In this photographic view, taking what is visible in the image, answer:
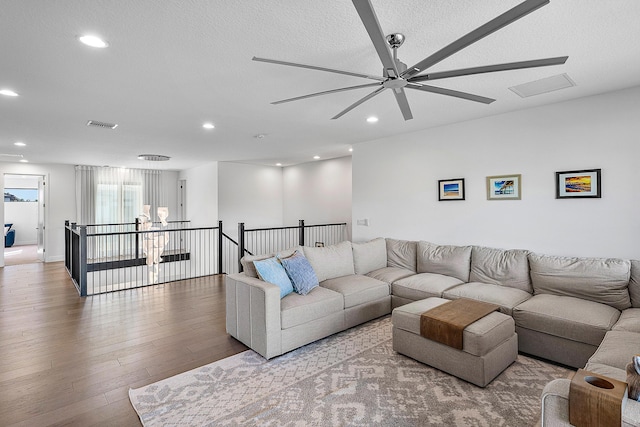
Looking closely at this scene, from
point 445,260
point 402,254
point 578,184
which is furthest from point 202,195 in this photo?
point 578,184

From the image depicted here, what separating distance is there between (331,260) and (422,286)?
1197 millimetres

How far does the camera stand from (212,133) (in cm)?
500

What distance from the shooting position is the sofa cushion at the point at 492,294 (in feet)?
10.4

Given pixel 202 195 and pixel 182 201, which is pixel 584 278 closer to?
pixel 202 195

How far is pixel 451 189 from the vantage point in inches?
182

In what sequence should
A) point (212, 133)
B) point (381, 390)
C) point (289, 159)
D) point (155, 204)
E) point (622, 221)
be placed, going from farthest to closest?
point (155, 204) → point (289, 159) → point (212, 133) → point (622, 221) → point (381, 390)

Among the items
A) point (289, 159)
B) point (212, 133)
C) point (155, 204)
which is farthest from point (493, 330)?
point (155, 204)

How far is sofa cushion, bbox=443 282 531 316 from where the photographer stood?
3176mm

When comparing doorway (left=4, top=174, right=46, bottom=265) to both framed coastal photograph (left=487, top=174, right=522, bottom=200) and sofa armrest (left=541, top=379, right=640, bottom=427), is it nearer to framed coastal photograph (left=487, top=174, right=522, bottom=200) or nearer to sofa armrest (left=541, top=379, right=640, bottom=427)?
framed coastal photograph (left=487, top=174, right=522, bottom=200)

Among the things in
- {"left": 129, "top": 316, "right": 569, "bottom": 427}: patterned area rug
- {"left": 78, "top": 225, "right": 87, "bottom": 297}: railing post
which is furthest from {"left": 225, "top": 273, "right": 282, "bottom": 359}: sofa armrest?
{"left": 78, "top": 225, "right": 87, "bottom": 297}: railing post

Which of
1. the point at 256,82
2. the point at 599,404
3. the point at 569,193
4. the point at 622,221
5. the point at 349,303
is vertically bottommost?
the point at 349,303

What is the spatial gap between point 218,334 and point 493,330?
2.79 m

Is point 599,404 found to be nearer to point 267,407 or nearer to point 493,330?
point 493,330

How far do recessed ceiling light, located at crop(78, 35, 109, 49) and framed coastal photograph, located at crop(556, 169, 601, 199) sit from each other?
4.62 metres
